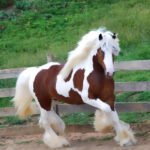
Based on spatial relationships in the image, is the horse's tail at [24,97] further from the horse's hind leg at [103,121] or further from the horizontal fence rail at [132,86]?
the horizontal fence rail at [132,86]

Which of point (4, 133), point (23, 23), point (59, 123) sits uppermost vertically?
point (23, 23)

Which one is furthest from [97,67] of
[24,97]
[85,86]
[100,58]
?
[24,97]

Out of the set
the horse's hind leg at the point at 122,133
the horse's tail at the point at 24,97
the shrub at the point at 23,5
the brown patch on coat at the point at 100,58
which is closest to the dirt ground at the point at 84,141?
the horse's hind leg at the point at 122,133

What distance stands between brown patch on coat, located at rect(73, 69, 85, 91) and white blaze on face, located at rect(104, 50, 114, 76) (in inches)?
22.3

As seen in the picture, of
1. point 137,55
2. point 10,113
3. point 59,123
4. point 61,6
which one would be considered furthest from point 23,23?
point 59,123

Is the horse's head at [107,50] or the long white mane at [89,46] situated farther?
the long white mane at [89,46]

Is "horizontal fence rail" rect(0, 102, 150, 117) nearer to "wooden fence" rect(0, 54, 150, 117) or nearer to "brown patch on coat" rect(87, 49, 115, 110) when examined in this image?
"wooden fence" rect(0, 54, 150, 117)

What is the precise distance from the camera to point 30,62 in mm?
11703

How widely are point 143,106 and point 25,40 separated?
7853mm

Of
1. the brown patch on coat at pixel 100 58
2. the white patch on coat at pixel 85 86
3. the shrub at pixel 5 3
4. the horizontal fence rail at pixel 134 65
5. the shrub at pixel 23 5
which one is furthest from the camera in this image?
the shrub at pixel 5 3

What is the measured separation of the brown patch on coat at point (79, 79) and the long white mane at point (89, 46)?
14cm

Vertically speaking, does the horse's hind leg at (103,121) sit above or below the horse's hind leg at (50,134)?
above

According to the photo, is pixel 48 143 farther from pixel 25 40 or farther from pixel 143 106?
pixel 25 40

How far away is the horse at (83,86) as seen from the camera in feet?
20.2
